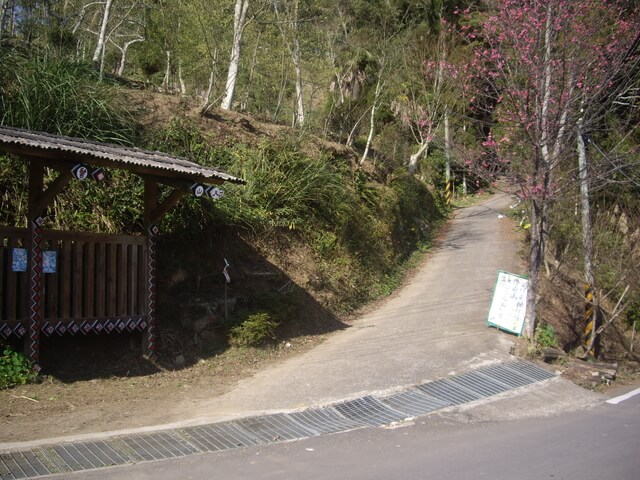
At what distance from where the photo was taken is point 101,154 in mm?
8422

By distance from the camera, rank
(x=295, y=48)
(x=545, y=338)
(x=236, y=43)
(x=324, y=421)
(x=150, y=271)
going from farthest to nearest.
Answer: (x=295, y=48) < (x=236, y=43) < (x=545, y=338) < (x=150, y=271) < (x=324, y=421)

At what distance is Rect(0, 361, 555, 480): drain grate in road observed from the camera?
5.92m

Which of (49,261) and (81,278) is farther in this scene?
(81,278)

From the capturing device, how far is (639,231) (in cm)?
1830

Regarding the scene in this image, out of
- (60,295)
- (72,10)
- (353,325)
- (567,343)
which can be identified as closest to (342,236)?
(353,325)

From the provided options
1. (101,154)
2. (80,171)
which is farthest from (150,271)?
(101,154)

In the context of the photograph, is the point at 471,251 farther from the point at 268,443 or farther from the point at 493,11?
the point at 268,443

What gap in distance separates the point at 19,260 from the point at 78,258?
925mm

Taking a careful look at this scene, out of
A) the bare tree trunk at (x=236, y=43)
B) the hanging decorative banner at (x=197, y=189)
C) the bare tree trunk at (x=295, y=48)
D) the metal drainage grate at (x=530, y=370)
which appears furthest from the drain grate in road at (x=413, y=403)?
the bare tree trunk at (x=295, y=48)

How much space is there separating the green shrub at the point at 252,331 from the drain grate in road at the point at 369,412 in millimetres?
2987

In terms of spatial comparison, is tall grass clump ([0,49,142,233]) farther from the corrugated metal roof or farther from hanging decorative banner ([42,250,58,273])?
hanging decorative banner ([42,250,58,273])

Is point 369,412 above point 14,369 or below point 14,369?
below

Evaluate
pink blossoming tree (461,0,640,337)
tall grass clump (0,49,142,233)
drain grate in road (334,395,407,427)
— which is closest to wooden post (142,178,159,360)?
tall grass clump (0,49,142,233)

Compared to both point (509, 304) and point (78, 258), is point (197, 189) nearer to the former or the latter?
point (78, 258)
